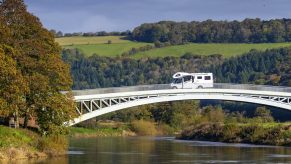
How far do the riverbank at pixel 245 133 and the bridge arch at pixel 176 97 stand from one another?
11.1 ft

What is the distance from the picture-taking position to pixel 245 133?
9956 cm

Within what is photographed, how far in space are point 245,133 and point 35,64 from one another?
38374 millimetres

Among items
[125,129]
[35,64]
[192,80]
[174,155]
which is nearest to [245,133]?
[192,80]

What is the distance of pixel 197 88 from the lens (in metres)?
103

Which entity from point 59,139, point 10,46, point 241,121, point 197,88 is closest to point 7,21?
point 10,46

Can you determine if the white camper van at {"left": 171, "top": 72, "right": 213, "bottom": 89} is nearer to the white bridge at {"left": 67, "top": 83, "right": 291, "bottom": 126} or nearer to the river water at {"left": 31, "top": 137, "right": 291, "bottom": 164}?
the white bridge at {"left": 67, "top": 83, "right": 291, "bottom": 126}

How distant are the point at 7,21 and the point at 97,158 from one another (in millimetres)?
13865

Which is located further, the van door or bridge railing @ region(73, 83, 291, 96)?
the van door

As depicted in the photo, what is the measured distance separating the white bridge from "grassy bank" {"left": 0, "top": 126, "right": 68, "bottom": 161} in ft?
80.1

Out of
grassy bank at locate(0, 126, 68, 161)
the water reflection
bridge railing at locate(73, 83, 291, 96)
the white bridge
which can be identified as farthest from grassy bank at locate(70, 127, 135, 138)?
grassy bank at locate(0, 126, 68, 161)

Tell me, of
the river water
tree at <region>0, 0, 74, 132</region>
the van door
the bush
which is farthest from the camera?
the bush

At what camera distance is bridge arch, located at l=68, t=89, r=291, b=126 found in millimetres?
96438

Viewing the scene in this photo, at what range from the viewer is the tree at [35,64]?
6781 cm

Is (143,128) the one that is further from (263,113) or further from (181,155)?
(181,155)
